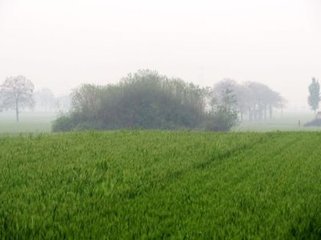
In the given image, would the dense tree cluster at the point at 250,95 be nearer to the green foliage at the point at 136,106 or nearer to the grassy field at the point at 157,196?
the green foliage at the point at 136,106

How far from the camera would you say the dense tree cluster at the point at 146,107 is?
242 ft

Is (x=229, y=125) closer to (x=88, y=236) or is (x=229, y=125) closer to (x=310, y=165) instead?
(x=310, y=165)

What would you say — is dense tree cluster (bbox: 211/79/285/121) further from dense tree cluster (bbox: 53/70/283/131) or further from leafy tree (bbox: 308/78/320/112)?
dense tree cluster (bbox: 53/70/283/131)

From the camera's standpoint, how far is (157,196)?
37.1 feet

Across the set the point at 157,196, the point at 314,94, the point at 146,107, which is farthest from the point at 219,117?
the point at 314,94

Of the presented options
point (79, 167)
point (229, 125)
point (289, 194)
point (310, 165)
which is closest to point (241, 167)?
point (310, 165)

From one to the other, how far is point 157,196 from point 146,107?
6356 cm

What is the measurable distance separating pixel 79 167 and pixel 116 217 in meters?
6.75

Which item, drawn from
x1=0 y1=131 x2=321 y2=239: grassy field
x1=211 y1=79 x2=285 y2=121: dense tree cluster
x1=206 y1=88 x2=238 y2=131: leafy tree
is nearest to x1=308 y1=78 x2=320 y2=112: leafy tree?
x1=211 y1=79 x2=285 y2=121: dense tree cluster

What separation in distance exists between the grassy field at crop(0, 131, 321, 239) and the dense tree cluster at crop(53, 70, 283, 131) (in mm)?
53813

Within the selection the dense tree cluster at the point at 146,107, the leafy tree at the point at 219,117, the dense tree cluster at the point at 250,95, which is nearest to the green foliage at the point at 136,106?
the dense tree cluster at the point at 146,107

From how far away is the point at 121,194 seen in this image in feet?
37.9

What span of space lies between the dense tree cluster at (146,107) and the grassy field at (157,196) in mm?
53813

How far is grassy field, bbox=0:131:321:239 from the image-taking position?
27.5ft
